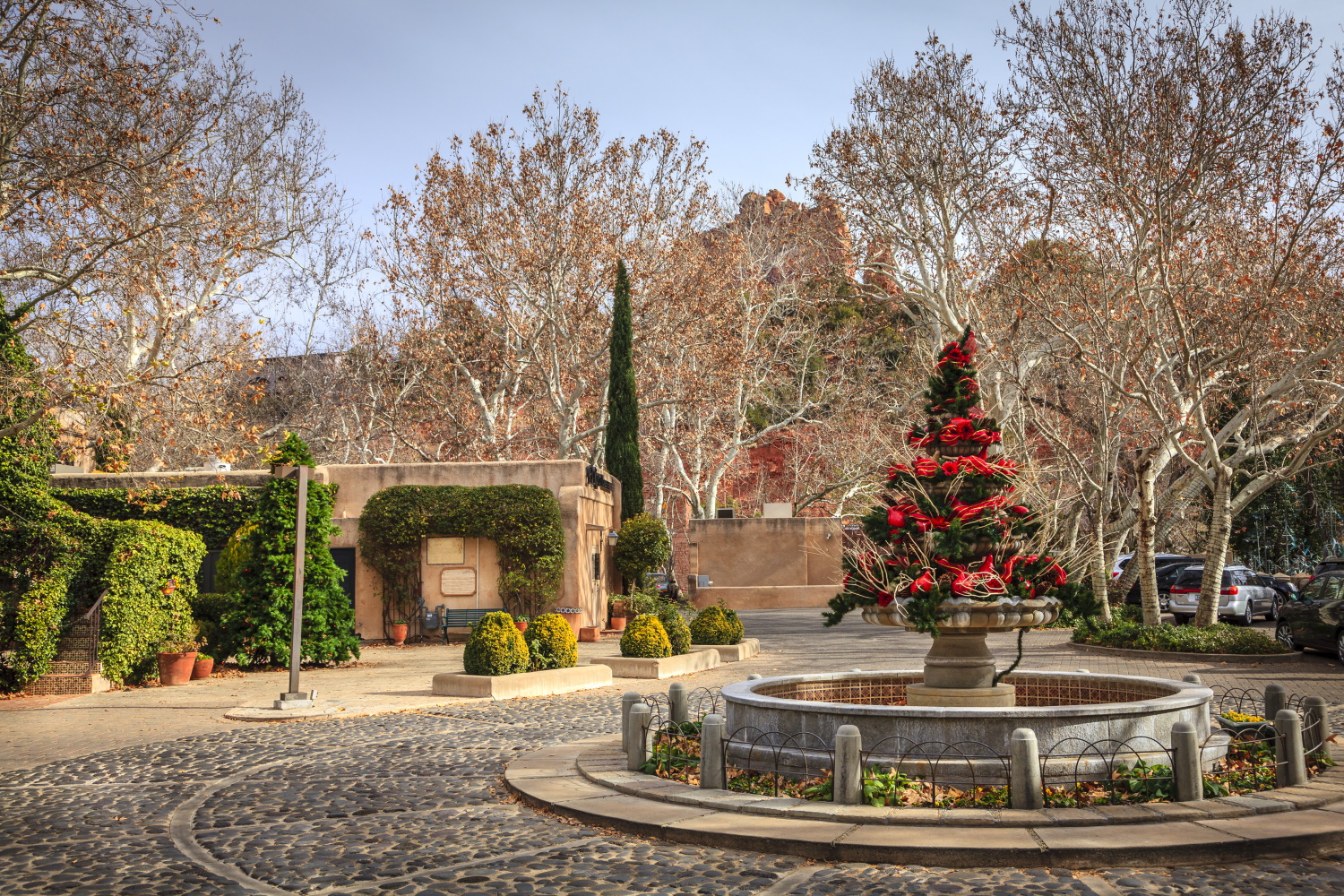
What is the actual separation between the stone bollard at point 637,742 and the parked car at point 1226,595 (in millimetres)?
22515

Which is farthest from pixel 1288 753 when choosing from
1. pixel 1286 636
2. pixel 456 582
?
pixel 456 582

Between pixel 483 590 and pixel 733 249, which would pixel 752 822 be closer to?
pixel 483 590

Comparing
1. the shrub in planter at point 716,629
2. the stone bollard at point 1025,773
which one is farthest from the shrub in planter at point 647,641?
the stone bollard at point 1025,773

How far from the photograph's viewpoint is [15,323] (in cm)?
1580

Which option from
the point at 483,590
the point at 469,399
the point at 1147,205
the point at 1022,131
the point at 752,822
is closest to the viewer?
the point at 752,822

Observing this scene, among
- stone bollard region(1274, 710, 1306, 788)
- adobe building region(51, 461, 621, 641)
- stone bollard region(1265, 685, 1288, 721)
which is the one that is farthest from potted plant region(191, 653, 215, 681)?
stone bollard region(1274, 710, 1306, 788)

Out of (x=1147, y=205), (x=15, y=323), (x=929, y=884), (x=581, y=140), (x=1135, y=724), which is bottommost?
(x=929, y=884)

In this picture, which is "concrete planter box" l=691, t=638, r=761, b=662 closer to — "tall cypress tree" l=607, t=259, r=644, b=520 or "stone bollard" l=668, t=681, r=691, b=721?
"stone bollard" l=668, t=681, r=691, b=721

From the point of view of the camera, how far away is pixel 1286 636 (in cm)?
1962

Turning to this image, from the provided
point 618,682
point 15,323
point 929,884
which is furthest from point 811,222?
point 929,884

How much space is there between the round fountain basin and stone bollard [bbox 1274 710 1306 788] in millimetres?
557

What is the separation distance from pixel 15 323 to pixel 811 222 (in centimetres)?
1730

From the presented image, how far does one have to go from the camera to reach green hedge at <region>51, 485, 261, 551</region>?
23.7 metres

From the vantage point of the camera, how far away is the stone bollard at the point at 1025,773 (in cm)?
712
